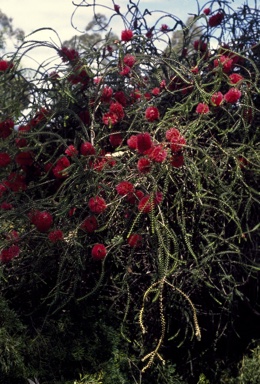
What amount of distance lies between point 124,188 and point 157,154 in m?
0.18

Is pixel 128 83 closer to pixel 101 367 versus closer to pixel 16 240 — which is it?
pixel 16 240

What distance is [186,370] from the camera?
3193mm

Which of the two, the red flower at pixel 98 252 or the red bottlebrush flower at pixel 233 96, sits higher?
the red bottlebrush flower at pixel 233 96

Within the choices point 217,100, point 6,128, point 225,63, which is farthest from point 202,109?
point 6,128

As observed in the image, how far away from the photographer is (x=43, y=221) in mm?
2758

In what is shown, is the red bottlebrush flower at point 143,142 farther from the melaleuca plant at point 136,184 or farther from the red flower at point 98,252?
the red flower at point 98,252

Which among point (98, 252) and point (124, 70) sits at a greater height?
point (124, 70)

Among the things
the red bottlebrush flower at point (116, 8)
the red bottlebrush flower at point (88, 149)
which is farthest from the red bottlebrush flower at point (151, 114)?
the red bottlebrush flower at point (116, 8)

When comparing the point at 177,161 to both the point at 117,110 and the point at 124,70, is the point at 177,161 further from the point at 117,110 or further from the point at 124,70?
the point at 124,70

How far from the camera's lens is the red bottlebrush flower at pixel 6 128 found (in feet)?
10.5

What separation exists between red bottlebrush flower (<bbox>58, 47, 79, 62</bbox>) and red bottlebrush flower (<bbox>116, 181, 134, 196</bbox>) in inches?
32.7

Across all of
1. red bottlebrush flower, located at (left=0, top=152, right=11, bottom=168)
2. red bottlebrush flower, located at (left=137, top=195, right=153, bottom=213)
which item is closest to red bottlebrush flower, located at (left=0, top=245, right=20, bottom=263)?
red bottlebrush flower, located at (left=0, top=152, right=11, bottom=168)

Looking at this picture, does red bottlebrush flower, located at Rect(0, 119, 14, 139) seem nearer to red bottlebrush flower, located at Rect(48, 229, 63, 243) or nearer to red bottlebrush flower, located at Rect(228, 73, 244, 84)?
red bottlebrush flower, located at Rect(48, 229, 63, 243)

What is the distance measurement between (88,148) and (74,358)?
2.68 ft
